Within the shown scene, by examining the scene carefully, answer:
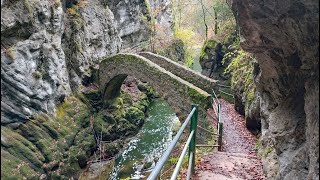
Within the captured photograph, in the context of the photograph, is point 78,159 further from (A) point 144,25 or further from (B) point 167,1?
(B) point 167,1

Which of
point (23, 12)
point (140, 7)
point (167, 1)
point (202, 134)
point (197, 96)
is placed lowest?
point (202, 134)

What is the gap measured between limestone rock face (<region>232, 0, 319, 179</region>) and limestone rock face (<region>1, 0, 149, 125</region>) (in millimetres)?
6263

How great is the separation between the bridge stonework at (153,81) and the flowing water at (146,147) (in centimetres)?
300

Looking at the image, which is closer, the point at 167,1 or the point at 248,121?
the point at 248,121

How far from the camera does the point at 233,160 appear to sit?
285 inches

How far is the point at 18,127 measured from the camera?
1138 centimetres

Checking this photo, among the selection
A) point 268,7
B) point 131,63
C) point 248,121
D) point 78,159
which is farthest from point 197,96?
point 268,7

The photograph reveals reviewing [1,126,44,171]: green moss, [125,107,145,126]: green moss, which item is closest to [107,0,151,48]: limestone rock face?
[125,107,145,126]: green moss

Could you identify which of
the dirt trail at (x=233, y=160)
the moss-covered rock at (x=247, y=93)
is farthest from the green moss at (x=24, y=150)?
the moss-covered rock at (x=247, y=93)

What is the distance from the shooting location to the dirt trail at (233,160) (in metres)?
5.73

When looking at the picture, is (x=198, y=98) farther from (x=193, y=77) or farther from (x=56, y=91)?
(x=56, y=91)

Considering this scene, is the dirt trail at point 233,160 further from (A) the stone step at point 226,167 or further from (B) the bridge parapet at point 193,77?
(B) the bridge parapet at point 193,77

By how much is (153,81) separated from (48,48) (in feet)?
16.9

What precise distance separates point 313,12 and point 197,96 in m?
10.2
